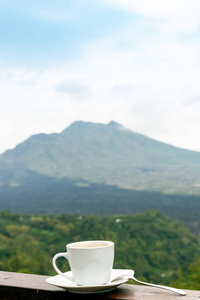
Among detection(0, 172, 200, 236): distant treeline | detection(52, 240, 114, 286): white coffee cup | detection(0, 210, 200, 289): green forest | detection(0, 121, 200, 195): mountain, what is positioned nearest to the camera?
detection(52, 240, 114, 286): white coffee cup

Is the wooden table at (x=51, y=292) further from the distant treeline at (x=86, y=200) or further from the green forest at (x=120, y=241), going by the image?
the distant treeline at (x=86, y=200)

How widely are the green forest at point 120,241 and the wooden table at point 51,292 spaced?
17451 mm

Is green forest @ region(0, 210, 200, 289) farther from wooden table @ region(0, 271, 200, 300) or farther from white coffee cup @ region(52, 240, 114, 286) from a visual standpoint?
white coffee cup @ region(52, 240, 114, 286)

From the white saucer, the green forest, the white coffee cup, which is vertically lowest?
the green forest

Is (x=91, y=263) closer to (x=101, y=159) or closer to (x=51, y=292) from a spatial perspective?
(x=51, y=292)

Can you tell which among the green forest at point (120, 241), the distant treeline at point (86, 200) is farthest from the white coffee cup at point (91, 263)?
the distant treeline at point (86, 200)

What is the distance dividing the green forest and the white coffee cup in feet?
57.6

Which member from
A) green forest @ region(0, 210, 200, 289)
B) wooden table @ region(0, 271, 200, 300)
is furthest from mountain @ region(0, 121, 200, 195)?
wooden table @ region(0, 271, 200, 300)

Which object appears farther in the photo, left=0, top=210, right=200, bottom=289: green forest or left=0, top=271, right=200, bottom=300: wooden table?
left=0, top=210, right=200, bottom=289: green forest

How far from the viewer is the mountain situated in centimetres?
3197

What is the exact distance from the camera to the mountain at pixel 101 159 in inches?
1259

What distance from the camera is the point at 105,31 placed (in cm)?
3734

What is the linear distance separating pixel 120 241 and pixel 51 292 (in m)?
20.5

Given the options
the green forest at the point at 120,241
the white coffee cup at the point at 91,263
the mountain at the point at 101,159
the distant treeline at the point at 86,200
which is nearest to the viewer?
the white coffee cup at the point at 91,263
